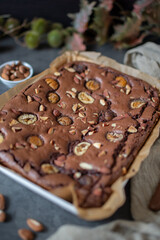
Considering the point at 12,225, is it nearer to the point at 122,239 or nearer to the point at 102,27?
the point at 122,239

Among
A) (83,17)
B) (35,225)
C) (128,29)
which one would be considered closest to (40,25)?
(83,17)

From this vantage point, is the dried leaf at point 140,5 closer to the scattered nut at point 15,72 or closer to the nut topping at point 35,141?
the scattered nut at point 15,72

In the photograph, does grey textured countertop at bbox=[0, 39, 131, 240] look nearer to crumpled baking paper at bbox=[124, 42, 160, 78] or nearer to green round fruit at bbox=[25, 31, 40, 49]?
crumpled baking paper at bbox=[124, 42, 160, 78]

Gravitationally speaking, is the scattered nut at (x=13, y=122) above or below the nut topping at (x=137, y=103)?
above

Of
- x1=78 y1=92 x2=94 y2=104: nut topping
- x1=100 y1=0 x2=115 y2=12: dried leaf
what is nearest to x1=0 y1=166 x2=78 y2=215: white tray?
x1=78 y1=92 x2=94 y2=104: nut topping

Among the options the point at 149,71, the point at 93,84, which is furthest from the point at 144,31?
the point at 93,84

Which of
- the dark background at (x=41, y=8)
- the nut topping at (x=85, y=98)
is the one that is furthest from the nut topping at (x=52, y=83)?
the dark background at (x=41, y=8)

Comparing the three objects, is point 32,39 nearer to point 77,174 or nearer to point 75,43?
point 75,43

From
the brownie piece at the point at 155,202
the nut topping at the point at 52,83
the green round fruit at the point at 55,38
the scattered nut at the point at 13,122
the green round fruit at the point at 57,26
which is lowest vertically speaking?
the brownie piece at the point at 155,202
